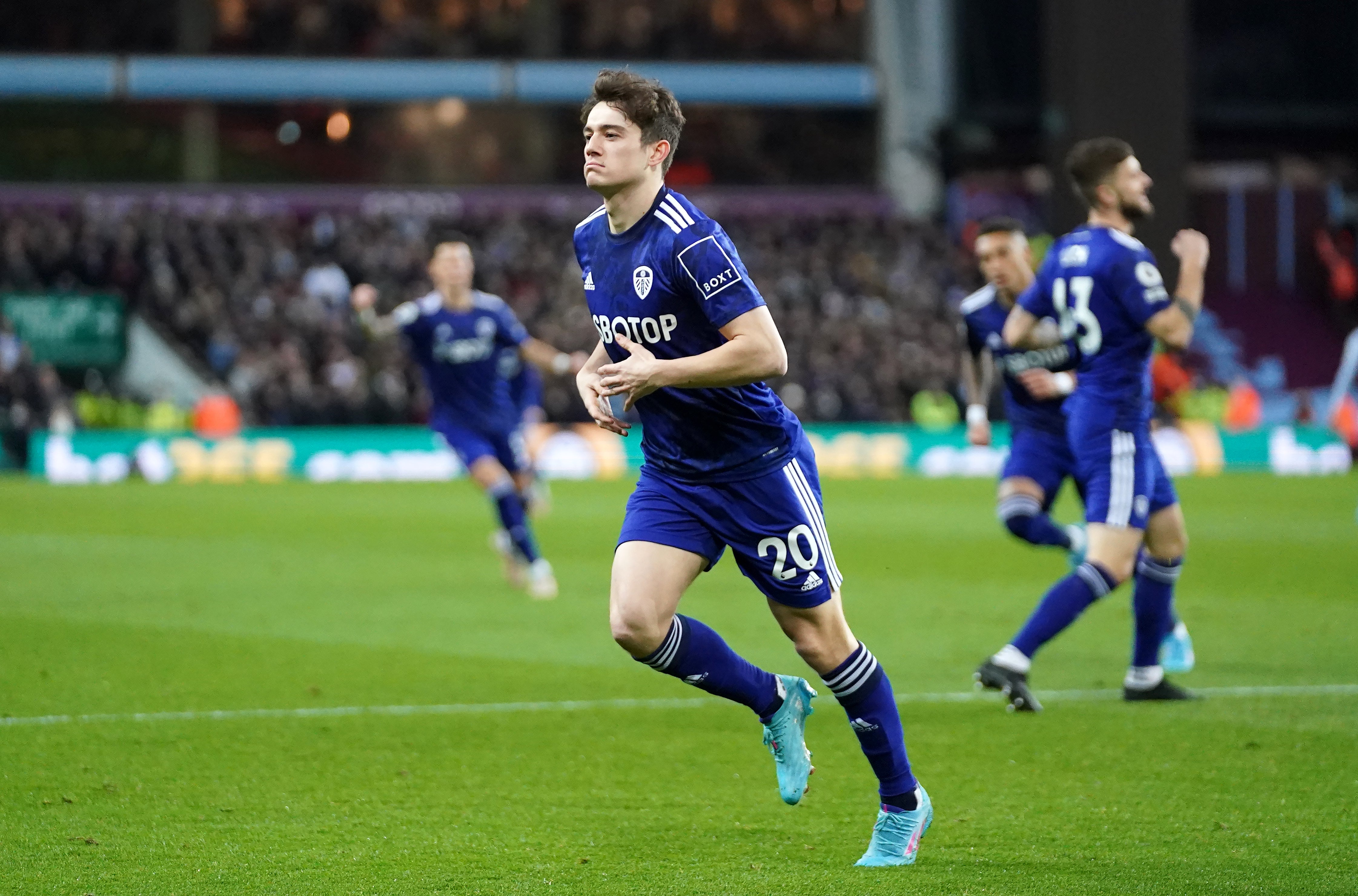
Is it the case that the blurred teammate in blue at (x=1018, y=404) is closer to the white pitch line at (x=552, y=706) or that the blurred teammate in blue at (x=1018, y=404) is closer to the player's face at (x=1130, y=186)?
the white pitch line at (x=552, y=706)

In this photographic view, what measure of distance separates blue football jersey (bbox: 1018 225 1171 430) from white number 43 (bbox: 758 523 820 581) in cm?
274

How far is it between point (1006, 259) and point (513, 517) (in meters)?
4.22

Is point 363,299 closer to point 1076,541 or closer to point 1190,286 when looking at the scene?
point 1076,541

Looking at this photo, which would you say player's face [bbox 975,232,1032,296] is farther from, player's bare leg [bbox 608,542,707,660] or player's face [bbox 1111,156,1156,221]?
player's bare leg [bbox 608,542,707,660]

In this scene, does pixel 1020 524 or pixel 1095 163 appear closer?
pixel 1095 163

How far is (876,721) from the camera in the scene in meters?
4.93

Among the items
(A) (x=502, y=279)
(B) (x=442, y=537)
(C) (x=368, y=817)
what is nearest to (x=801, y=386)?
(A) (x=502, y=279)

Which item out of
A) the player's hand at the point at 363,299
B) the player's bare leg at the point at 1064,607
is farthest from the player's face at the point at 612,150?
the player's hand at the point at 363,299

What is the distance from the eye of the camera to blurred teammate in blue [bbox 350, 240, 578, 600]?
11.9m

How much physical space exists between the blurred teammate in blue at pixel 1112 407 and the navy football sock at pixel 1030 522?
6.39 ft

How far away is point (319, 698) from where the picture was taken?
768 cm

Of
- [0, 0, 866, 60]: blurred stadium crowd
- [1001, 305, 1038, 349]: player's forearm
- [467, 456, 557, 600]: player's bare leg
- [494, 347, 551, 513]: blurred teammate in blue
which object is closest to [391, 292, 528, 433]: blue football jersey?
[494, 347, 551, 513]: blurred teammate in blue

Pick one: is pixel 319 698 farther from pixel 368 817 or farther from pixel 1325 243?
pixel 1325 243

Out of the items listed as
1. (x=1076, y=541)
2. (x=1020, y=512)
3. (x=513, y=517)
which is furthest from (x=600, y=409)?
(x=513, y=517)
